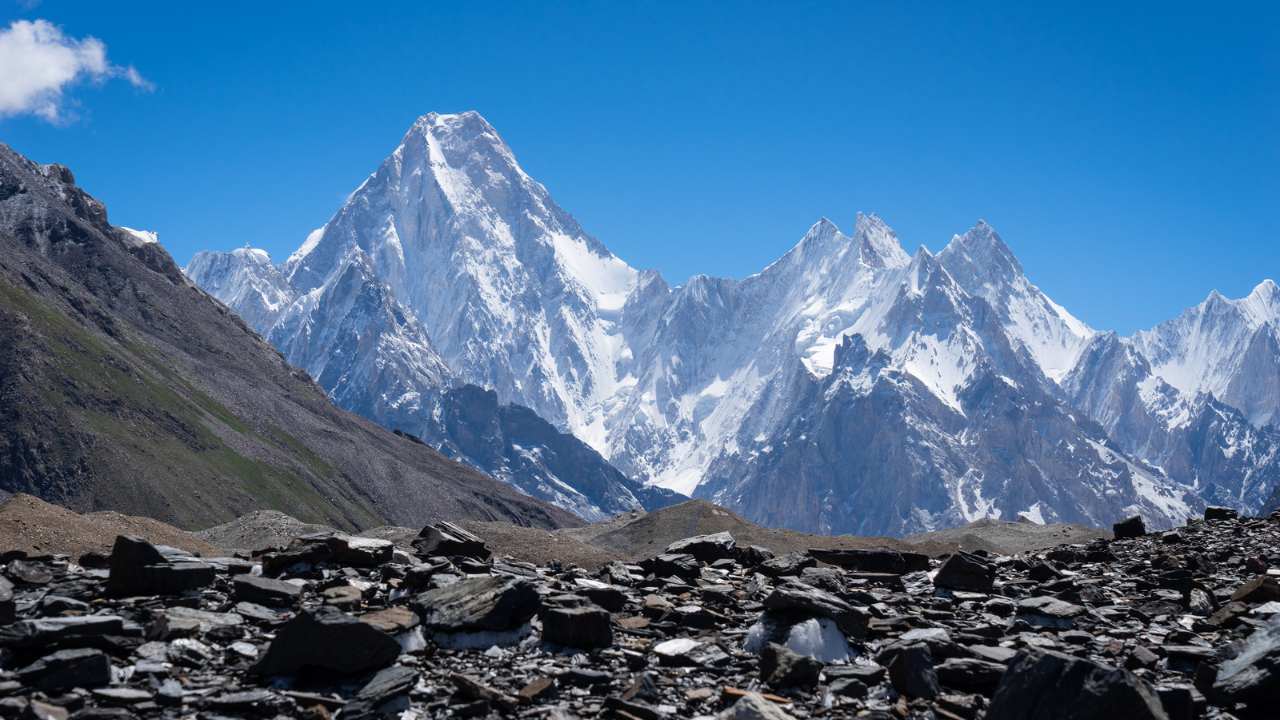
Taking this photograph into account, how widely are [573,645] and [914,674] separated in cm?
563

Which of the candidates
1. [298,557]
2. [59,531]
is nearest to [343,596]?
[298,557]

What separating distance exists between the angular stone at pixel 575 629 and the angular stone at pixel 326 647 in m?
2.74

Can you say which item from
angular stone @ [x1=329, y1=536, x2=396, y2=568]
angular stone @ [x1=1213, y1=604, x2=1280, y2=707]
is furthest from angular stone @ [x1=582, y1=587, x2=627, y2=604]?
angular stone @ [x1=1213, y1=604, x2=1280, y2=707]

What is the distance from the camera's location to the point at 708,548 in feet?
93.1

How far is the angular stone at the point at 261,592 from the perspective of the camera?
16.5 m

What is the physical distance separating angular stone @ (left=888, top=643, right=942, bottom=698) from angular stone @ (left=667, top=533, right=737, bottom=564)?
1407 cm

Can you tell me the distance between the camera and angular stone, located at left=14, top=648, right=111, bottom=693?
1198 centimetres

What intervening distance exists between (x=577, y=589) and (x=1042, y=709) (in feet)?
33.2

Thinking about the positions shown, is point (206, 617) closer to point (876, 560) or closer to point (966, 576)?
point (966, 576)

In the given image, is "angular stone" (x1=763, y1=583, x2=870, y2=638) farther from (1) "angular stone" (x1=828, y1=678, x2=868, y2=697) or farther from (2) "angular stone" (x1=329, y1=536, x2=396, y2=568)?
(2) "angular stone" (x1=329, y1=536, x2=396, y2=568)

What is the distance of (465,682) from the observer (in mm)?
12500

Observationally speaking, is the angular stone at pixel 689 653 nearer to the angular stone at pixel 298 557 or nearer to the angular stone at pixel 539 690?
the angular stone at pixel 539 690

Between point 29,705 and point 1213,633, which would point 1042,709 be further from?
point 29,705

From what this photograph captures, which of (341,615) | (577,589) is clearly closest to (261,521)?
(577,589)
